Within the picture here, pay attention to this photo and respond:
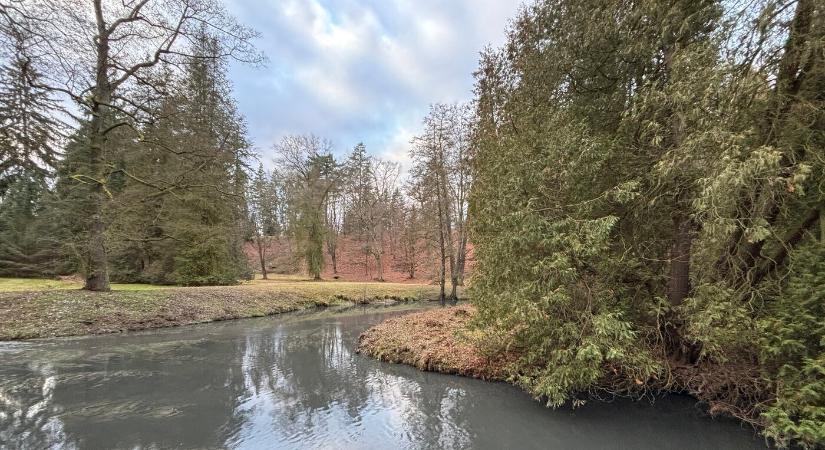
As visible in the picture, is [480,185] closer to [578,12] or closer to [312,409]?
[578,12]

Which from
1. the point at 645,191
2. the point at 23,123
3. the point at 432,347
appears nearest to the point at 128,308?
the point at 23,123

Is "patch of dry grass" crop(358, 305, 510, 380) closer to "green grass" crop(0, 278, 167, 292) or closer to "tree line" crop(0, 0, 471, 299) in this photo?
"tree line" crop(0, 0, 471, 299)

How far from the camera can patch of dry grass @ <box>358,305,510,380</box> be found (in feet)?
28.5

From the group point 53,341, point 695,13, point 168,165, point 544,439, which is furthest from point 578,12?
point 168,165

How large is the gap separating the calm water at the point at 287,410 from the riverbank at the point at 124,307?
6.95ft

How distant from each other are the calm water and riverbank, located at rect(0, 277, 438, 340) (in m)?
2.12

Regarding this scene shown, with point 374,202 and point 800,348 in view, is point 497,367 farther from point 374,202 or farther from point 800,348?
point 374,202

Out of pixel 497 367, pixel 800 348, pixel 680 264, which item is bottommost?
pixel 497 367

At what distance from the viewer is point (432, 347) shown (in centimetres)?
998

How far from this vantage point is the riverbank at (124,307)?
40.8ft

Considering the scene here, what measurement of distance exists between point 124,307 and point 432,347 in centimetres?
1214

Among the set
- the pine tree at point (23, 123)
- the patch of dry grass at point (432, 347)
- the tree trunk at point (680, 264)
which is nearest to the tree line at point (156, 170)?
the pine tree at point (23, 123)

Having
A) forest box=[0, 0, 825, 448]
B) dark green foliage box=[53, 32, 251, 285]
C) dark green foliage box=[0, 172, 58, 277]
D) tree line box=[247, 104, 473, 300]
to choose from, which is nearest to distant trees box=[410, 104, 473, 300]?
tree line box=[247, 104, 473, 300]

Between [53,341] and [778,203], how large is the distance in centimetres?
1730
